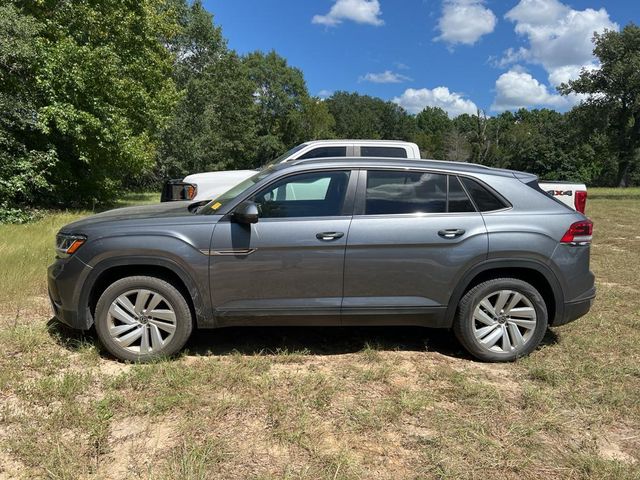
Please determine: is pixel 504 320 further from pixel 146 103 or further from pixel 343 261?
pixel 146 103

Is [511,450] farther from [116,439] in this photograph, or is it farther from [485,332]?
[116,439]

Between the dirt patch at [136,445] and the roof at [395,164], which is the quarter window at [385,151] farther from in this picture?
the dirt patch at [136,445]

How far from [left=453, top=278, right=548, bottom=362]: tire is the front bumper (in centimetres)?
315

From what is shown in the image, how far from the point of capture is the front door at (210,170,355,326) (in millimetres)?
3814

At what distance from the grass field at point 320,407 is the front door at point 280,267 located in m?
0.47

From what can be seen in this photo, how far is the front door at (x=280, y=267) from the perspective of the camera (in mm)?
3814

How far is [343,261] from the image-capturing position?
3.86 meters

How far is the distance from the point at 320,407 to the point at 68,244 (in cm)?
249

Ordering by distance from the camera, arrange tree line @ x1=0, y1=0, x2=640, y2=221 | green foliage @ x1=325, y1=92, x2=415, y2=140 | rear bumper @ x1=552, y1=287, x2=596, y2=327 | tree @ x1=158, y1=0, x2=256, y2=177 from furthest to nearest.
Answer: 1. green foliage @ x1=325, y1=92, x2=415, y2=140
2. tree @ x1=158, y1=0, x2=256, y2=177
3. tree line @ x1=0, y1=0, x2=640, y2=221
4. rear bumper @ x1=552, y1=287, x2=596, y2=327

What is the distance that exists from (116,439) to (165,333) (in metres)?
1.12

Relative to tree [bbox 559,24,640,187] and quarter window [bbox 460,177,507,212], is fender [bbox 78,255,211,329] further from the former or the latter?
tree [bbox 559,24,640,187]

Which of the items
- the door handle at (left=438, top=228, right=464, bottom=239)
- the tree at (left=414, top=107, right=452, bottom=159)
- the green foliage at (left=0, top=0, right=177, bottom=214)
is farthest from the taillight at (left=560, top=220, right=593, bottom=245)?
the tree at (left=414, top=107, right=452, bottom=159)

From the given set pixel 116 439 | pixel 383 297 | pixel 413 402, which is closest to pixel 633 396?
pixel 413 402

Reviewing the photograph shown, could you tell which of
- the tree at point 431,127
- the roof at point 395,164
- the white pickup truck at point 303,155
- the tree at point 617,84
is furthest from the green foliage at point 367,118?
the roof at point 395,164
